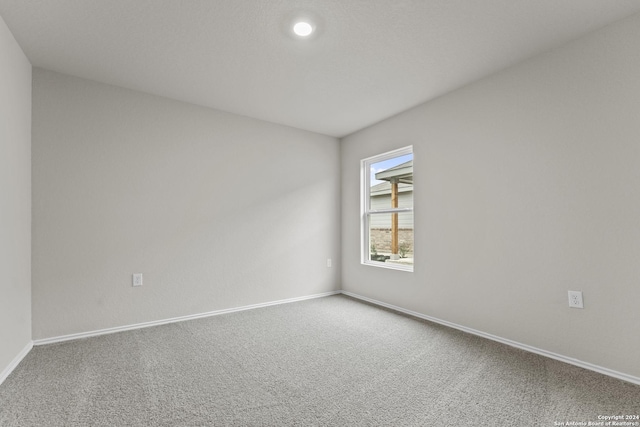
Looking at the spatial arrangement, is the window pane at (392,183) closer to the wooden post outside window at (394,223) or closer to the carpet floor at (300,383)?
the wooden post outside window at (394,223)

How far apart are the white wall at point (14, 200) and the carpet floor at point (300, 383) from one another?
0.79ft

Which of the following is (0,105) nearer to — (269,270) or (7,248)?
(7,248)

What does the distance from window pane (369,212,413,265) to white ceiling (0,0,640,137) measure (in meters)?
1.43

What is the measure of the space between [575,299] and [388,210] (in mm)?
2008

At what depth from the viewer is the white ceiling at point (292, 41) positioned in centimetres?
189

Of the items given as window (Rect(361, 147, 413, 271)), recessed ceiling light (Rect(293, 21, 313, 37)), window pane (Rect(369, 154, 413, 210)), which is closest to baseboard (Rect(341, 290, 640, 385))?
window (Rect(361, 147, 413, 271))

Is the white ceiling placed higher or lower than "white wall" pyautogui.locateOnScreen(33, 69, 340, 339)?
higher

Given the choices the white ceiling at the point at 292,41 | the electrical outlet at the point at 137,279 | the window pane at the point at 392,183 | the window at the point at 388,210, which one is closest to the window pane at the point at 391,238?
the window at the point at 388,210

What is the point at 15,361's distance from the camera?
2.11m

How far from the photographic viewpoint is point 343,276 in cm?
443

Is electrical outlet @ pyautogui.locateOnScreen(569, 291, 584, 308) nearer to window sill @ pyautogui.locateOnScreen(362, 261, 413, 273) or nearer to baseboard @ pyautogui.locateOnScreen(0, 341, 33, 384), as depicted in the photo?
window sill @ pyautogui.locateOnScreen(362, 261, 413, 273)

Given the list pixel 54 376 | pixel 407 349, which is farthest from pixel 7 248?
pixel 407 349

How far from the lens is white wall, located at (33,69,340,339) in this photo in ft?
8.56

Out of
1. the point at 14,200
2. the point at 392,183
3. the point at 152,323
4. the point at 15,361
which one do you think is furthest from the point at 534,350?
the point at 14,200
